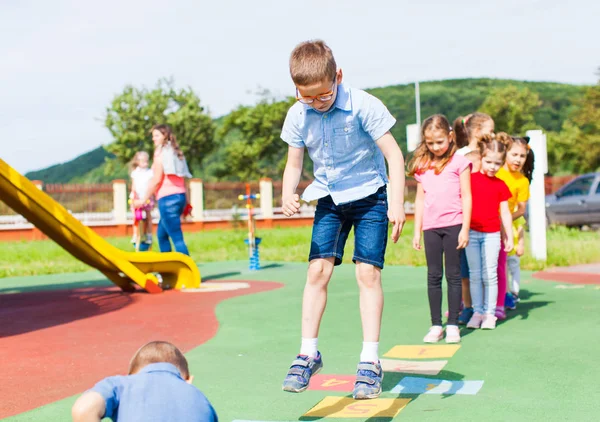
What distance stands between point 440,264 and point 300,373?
8.58ft

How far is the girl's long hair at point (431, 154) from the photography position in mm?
6145

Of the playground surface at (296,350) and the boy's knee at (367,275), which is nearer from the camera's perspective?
the playground surface at (296,350)

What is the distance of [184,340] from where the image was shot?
6277 millimetres

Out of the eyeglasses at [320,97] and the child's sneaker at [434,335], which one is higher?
the eyeglasses at [320,97]

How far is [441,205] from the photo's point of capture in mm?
6238

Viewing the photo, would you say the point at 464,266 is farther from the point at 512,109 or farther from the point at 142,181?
the point at 512,109

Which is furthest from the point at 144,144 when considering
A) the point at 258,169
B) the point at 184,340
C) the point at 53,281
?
the point at 184,340

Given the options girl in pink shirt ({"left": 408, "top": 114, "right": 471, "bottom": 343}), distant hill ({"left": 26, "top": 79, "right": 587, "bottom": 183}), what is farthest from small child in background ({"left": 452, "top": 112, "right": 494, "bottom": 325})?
distant hill ({"left": 26, "top": 79, "right": 587, "bottom": 183})

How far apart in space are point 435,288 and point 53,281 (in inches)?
284

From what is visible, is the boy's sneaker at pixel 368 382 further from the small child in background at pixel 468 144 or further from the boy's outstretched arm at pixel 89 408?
the small child in background at pixel 468 144

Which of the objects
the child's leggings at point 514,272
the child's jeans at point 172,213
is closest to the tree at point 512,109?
the child's jeans at point 172,213

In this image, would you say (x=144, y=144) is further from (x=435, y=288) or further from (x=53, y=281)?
(x=435, y=288)

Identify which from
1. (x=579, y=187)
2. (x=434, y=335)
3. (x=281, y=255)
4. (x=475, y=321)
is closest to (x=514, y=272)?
(x=475, y=321)

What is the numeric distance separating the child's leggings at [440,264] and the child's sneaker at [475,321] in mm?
338
